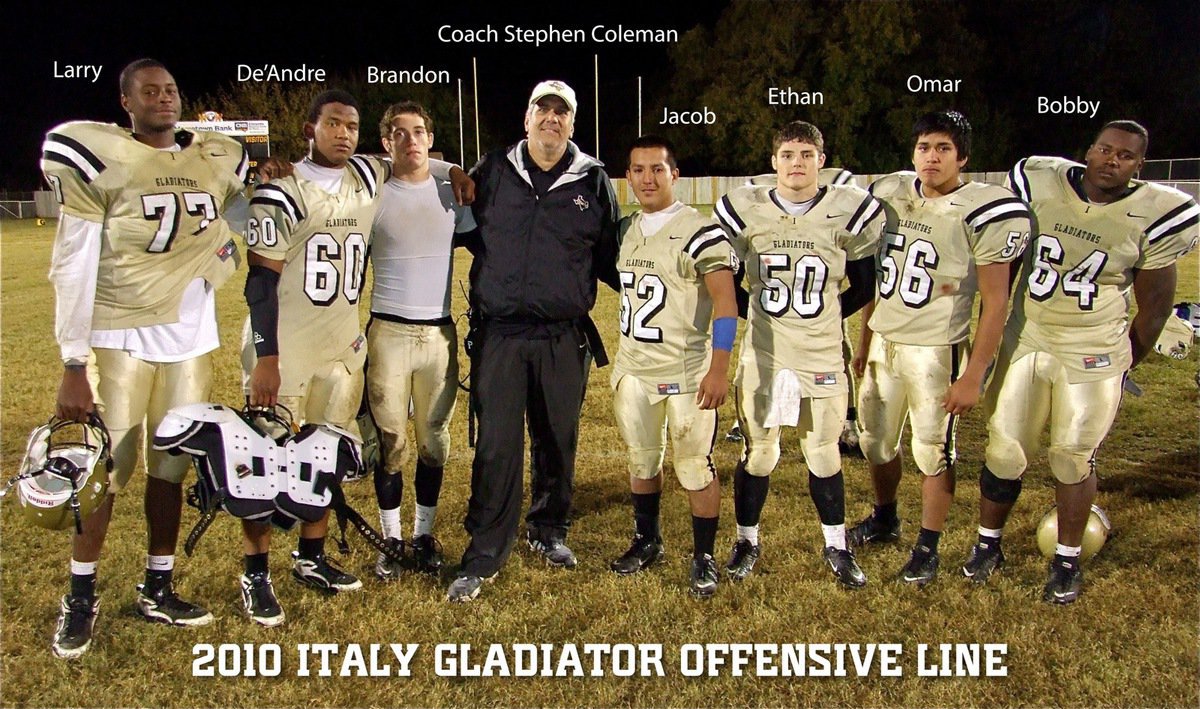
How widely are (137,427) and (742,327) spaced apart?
7.44 metres

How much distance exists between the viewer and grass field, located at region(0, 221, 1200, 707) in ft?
10.3

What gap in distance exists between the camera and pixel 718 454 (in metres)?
5.90

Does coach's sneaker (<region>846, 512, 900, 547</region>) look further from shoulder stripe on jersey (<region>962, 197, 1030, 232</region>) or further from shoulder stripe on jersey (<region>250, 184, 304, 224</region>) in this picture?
shoulder stripe on jersey (<region>250, 184, 304, 224</region>)

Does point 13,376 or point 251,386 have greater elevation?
point 251,386

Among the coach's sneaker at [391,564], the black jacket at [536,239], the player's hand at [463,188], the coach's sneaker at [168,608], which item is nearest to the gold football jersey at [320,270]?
the player's hand at [463,188]

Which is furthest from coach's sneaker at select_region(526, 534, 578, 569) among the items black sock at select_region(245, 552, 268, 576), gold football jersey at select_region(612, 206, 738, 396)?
black sock at select_region(245, 552, 268, 576)

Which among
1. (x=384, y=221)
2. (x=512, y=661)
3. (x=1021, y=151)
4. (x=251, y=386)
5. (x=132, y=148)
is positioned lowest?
(x=512, y=661)

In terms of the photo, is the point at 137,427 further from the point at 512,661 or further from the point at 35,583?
the point at 512,661

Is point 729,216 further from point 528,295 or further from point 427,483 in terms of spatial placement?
point 427,483

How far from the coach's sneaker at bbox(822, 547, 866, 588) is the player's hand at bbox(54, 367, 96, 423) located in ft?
9.88

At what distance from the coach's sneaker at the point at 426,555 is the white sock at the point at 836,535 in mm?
1737

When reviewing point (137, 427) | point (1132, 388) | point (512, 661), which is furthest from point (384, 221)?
point (1132, 388)

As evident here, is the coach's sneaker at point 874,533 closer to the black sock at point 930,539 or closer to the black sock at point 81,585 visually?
the black sock at point 930,539

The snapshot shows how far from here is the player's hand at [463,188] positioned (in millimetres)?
3873
